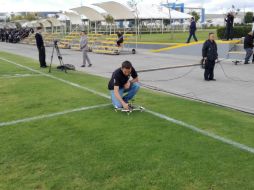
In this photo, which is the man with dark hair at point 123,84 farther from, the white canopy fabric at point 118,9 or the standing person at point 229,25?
the white canopy fabric at point 118,9

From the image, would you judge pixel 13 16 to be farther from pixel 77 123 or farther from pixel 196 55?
pixel 77 123

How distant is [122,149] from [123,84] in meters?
2.24

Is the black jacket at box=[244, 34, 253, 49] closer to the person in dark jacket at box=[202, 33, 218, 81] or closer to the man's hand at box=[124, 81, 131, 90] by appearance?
the person in dark jacket at box=[202, 33, 218, 81]

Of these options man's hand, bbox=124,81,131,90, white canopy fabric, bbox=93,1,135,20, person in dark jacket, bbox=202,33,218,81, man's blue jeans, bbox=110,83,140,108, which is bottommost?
man's blue jeans, bbox=110,83,140,108

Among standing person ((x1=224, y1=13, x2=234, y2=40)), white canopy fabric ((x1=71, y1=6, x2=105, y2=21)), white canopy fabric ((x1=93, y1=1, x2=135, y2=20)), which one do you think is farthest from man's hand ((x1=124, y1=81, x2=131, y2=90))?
white canopy fabric ((x1=71, y1=6, x2=105, y2=21))

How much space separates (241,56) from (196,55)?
325 centimetres

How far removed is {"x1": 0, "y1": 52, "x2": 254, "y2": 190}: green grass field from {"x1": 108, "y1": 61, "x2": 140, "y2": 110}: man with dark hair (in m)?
0.33

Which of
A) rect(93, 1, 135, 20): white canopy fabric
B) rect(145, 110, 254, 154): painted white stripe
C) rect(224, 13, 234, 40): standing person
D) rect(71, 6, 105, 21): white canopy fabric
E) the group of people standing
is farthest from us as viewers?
the group of people standing

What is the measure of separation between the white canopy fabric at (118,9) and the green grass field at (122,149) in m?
22.2

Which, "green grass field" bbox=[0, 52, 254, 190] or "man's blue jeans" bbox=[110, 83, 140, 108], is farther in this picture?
"man's blue jeans" bbox=[110, 83, 140, 108]

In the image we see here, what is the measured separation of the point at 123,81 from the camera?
7090 millimetres

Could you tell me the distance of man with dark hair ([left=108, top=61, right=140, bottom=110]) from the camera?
6701 millimetres

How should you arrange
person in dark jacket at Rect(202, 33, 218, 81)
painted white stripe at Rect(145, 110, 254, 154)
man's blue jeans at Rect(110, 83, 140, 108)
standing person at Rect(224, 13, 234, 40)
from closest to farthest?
painted white stripe at Rect(145, 110, 254, 154) → man's blue jeans at Rect(110, 83, 140, 108) → person in dark jacket at Rect(202, 33, 218, 81) → standing person at Rect(224, 13, 234, 40)

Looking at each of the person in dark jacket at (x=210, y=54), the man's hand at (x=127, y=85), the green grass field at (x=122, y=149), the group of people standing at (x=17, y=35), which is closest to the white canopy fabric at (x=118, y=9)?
the group of people standing at (x=17, y=35)
